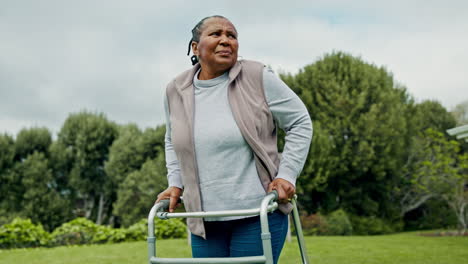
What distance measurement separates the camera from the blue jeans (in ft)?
6.17

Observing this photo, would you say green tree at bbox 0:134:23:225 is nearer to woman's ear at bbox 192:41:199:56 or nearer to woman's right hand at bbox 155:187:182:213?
woman's right hand at bbox 155:187:182:213

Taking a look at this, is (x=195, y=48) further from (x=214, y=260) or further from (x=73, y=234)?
(x=73, y=234)

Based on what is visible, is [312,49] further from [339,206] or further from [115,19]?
[115,19]

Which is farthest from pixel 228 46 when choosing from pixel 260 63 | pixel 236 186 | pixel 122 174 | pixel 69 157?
pixel 69 157

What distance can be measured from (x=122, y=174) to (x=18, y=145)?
241 inches

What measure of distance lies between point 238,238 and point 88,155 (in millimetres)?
24300

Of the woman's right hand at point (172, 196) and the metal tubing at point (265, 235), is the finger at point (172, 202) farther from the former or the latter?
the metal tubing at point (265, 235)

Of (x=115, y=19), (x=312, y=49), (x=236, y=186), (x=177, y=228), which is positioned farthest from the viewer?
(x=312, y=49)

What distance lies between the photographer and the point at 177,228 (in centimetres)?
1354

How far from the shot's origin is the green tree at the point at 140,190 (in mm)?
20891

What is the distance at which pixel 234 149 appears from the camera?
6.28 ft

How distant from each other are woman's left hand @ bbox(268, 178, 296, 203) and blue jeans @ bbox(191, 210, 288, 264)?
3.9 inches

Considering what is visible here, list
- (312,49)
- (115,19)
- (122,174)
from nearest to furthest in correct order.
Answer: (115,19), (312,49), (122,174)

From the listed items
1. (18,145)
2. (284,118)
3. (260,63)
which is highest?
(18,145)
